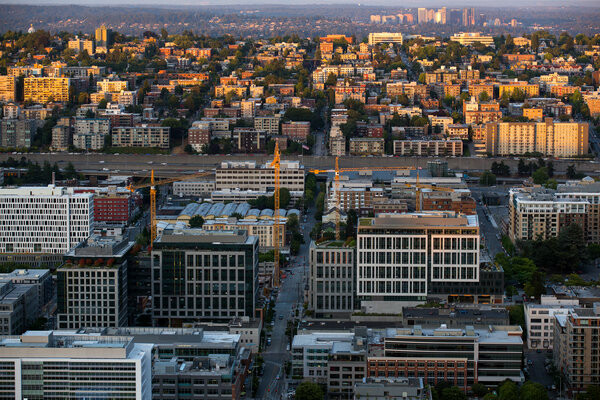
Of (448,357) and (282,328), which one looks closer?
(448,357)

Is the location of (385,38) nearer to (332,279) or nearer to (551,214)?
(551,214)

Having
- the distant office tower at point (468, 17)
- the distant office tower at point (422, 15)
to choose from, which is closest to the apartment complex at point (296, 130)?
the distant office tower at point (468, 17)

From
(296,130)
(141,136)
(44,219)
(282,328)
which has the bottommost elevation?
(282,328)

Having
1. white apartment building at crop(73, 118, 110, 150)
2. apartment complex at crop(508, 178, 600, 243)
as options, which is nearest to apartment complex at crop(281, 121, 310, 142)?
white apartment building at crop(73, 118, 110, 150)

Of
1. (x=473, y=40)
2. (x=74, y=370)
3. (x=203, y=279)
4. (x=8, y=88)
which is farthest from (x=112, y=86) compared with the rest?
(x=74, y=370)

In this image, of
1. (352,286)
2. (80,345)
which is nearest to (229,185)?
(352,286)

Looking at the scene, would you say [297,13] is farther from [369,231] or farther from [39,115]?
[369,231]

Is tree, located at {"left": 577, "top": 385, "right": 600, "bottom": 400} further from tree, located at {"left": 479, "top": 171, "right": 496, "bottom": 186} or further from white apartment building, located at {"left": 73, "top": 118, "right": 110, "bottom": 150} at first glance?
white apartment building, located at {"left": 73, "top": 118, "right": 110, "bottom": 150}
